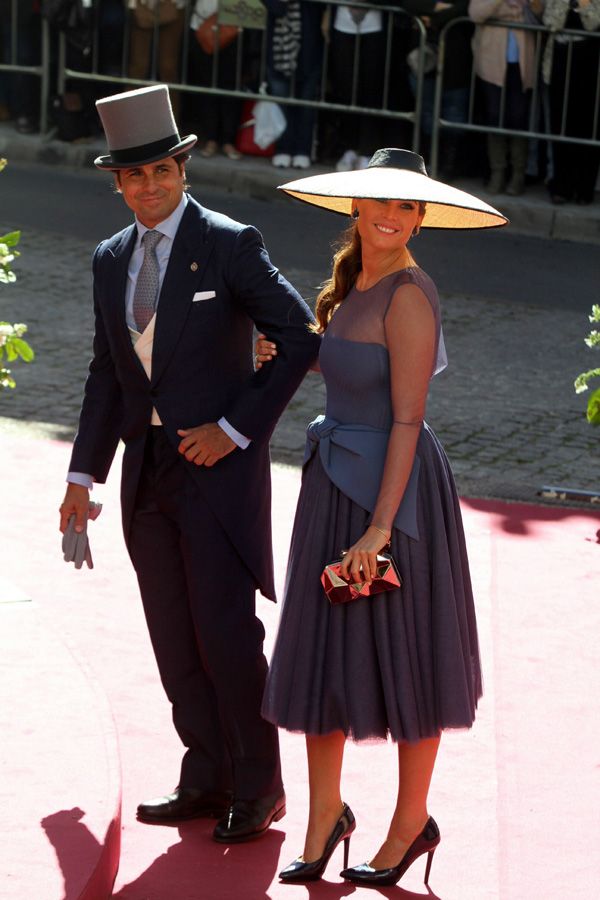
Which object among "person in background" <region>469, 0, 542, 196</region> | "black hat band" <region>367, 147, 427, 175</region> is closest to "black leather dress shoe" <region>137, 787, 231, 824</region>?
"black hat band" <region>367, 147, 427, 175</region>

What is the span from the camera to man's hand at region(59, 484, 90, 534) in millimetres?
4754

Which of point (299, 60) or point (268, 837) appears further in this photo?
point (299, 60)

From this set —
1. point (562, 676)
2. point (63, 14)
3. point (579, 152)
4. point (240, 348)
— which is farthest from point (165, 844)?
point (63, 14)

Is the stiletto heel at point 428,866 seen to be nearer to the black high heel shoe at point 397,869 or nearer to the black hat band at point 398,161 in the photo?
the black high heel shoe at point 397,869

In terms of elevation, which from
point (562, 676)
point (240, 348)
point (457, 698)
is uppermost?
point (240, 348)

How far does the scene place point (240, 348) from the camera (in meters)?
4.62

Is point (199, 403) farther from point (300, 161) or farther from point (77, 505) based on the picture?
point (300, 161)

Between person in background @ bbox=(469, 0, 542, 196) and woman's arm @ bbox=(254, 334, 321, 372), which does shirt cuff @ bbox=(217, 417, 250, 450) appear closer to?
woman's arm @ bbox=(254, 334, 321, 372)

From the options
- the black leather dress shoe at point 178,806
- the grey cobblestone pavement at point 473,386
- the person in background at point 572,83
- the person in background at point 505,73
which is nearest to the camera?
the black leather dress shoe at point 178,806

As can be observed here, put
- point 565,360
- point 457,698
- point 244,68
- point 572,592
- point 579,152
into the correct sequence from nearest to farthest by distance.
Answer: point 457,698, point 572,592, point 565,360, point 579,152, point 244,68

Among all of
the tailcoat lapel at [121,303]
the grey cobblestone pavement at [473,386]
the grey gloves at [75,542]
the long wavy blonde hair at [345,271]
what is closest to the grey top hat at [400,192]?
the long wavy blonde hair at [345,271]

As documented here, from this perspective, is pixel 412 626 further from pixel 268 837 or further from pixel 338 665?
pixel 268 837

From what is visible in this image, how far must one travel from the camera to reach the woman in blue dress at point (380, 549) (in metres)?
4.22

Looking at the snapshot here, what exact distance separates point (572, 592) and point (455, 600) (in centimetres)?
259
